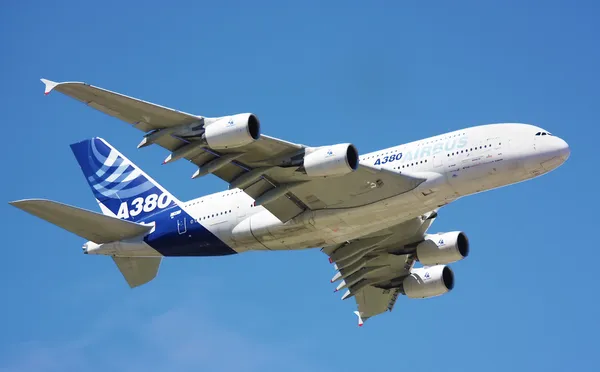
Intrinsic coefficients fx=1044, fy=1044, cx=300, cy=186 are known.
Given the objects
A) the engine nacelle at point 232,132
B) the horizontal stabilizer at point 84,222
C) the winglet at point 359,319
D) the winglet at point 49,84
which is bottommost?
the winglet at point 359,319

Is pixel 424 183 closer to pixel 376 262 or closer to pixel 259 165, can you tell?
pixel 259 165

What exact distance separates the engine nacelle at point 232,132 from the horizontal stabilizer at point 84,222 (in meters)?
8.70

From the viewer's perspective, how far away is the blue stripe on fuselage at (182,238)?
49.0 meters

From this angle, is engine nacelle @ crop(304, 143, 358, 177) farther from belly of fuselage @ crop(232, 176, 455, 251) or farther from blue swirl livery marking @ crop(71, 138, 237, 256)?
blue swirl livery marking @ crop(71, 138, 237, 256)

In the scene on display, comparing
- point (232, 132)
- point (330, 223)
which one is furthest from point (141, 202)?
point (232, 132)

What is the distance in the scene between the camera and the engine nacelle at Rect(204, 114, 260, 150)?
40812mm

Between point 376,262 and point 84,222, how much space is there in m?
15.5

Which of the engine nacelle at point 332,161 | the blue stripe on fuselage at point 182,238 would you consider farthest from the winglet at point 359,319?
the engine nacelle at point 332,161

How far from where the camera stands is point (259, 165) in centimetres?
4478

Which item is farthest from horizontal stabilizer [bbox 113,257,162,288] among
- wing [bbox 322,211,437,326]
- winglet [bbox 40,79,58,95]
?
winglet [bbox 40,79,58,95]

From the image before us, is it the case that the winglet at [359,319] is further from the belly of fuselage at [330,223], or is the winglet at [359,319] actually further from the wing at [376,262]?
the belly of fuselage at [330,223]

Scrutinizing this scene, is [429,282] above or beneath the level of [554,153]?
beneath

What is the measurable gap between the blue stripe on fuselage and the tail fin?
1.20 meters

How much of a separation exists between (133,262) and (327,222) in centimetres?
1069
